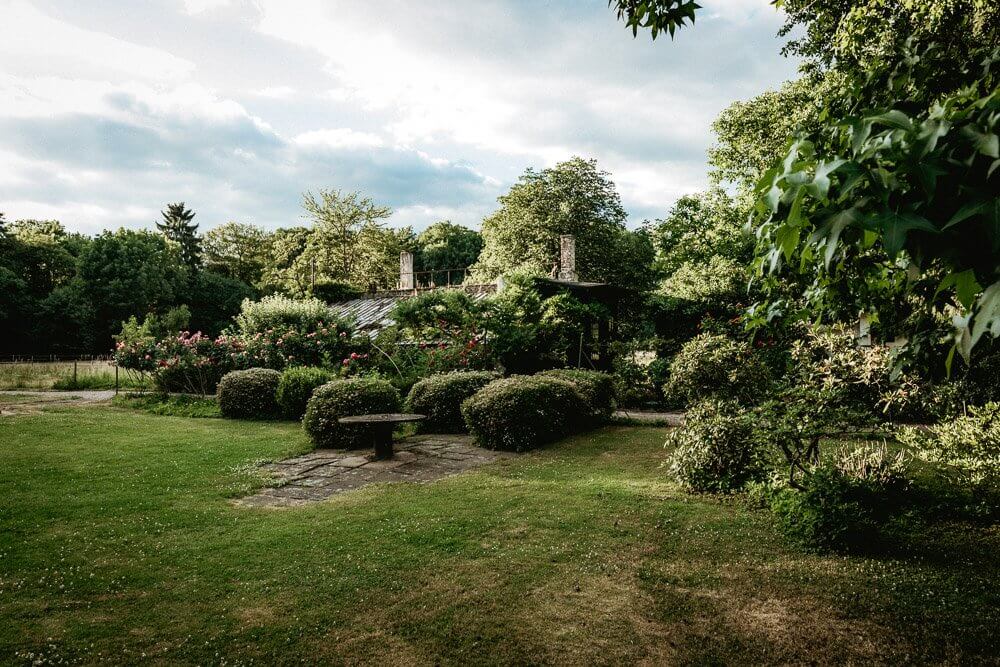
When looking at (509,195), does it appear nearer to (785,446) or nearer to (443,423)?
(443,423)

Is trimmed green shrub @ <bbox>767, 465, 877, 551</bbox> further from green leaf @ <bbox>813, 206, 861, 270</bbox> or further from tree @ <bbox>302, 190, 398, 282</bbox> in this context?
tree @ <bbox>302, 190, 398, 282</bbox>

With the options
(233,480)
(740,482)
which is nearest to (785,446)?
(740,482)

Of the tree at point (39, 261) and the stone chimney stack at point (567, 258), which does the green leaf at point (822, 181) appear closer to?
the stone chimney stack at point (567, 258)

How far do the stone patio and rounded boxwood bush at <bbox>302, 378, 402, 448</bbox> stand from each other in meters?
0.30

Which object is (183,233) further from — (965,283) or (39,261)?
(965,283)

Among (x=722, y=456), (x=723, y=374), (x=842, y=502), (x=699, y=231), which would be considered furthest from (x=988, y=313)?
(x=699, y=231)

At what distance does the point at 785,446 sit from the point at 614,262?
3344cm

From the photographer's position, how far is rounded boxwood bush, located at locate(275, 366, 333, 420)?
41.4ft

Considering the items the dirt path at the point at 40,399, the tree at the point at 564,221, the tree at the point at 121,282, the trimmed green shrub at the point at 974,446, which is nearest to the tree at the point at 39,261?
the tree at the point at 121,282

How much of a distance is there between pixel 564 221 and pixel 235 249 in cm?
3441

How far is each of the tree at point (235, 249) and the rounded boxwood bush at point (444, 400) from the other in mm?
46897

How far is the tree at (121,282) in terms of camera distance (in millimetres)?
38781

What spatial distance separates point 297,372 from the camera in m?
12.9

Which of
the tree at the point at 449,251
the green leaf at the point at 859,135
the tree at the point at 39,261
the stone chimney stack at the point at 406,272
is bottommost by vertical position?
the green leaf at the point at 859,135
